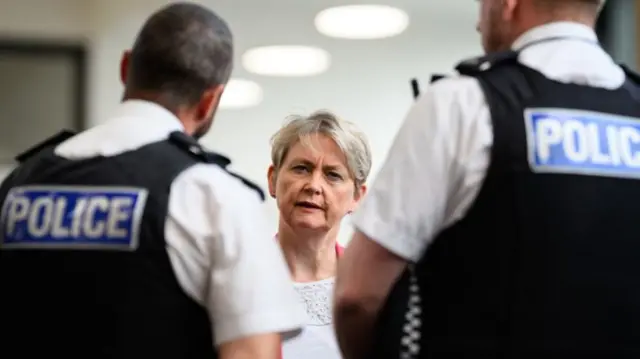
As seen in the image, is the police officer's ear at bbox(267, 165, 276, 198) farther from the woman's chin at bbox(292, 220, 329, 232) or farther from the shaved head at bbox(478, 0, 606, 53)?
the shaved head at bbox(478, 0, 606, 53)

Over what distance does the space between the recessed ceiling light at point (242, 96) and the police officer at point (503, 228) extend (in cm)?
→ 202

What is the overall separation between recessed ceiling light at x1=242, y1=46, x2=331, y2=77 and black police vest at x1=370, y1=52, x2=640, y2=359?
2.06 metres

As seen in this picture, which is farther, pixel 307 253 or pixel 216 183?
pixel 307 253

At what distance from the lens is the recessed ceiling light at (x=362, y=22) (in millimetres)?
3361

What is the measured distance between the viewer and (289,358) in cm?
191

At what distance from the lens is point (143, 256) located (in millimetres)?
1294

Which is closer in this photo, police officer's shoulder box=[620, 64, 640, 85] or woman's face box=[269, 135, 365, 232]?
police officer's shoulder box=[620, 64, 640, 85]

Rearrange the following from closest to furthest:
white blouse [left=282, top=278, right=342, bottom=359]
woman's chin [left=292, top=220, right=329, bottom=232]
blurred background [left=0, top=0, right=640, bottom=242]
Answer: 1. white blouse [left=282, top=278, right=342, bottom=359]
2. woman's chin [left=292, top=220, right=329, bottom=232]
3. blurred background [left=0, top=0, right=640, bottom=242]

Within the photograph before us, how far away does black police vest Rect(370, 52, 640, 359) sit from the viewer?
4.11 ft

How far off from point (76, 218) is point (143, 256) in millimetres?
104

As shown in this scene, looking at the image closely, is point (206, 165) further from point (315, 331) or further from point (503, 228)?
point (315, 331)

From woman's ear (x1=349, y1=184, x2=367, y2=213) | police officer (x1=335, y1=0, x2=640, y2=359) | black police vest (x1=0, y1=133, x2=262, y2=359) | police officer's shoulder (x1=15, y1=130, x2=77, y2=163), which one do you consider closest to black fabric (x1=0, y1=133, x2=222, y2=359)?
black police vest (x1=0, y1=133, x2=262, y2=359)

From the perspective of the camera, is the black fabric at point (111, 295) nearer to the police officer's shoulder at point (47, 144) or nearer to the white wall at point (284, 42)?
the police officer's shoulder at point (47, 144)

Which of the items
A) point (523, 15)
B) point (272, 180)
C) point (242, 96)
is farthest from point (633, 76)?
point (242, 96)
